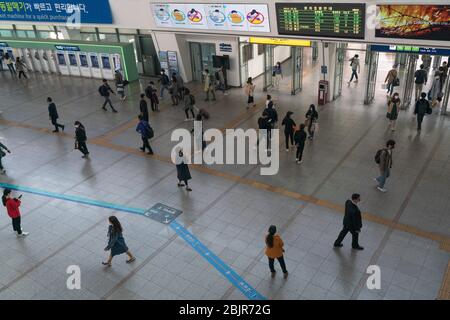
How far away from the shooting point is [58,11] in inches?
810

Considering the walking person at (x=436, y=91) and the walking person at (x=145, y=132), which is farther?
the walking person at (x=436, y=91)

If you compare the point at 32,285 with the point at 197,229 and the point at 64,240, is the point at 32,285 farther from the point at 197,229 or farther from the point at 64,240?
the point at 197,229

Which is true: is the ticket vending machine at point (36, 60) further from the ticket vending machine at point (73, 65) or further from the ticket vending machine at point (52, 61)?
the ticket vending machine at point (73, 65)

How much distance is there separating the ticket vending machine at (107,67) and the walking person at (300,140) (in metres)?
13.2

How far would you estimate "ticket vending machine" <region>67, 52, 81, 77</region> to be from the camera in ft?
74.0

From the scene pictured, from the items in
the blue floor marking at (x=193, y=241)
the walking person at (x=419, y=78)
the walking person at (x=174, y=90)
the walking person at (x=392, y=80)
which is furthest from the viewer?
the walking person at (x=174, y=90)

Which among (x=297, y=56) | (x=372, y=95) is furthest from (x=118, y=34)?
(x=372, y=95)

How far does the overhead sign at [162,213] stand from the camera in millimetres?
10273

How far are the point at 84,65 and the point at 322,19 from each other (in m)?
14.2

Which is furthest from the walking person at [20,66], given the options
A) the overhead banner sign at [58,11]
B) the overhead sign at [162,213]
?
the overhead sign at [162,213]

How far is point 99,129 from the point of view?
15.9 m

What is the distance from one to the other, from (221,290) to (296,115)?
946cm

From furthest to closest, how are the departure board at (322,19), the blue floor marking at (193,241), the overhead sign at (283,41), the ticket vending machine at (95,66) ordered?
the ticket vending machine at (95,66) < the overhead sign at (283,41) < the departure board at (322,19) < the blue floor marking at (193,241)

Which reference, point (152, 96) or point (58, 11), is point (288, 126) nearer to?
point (152, 96)
